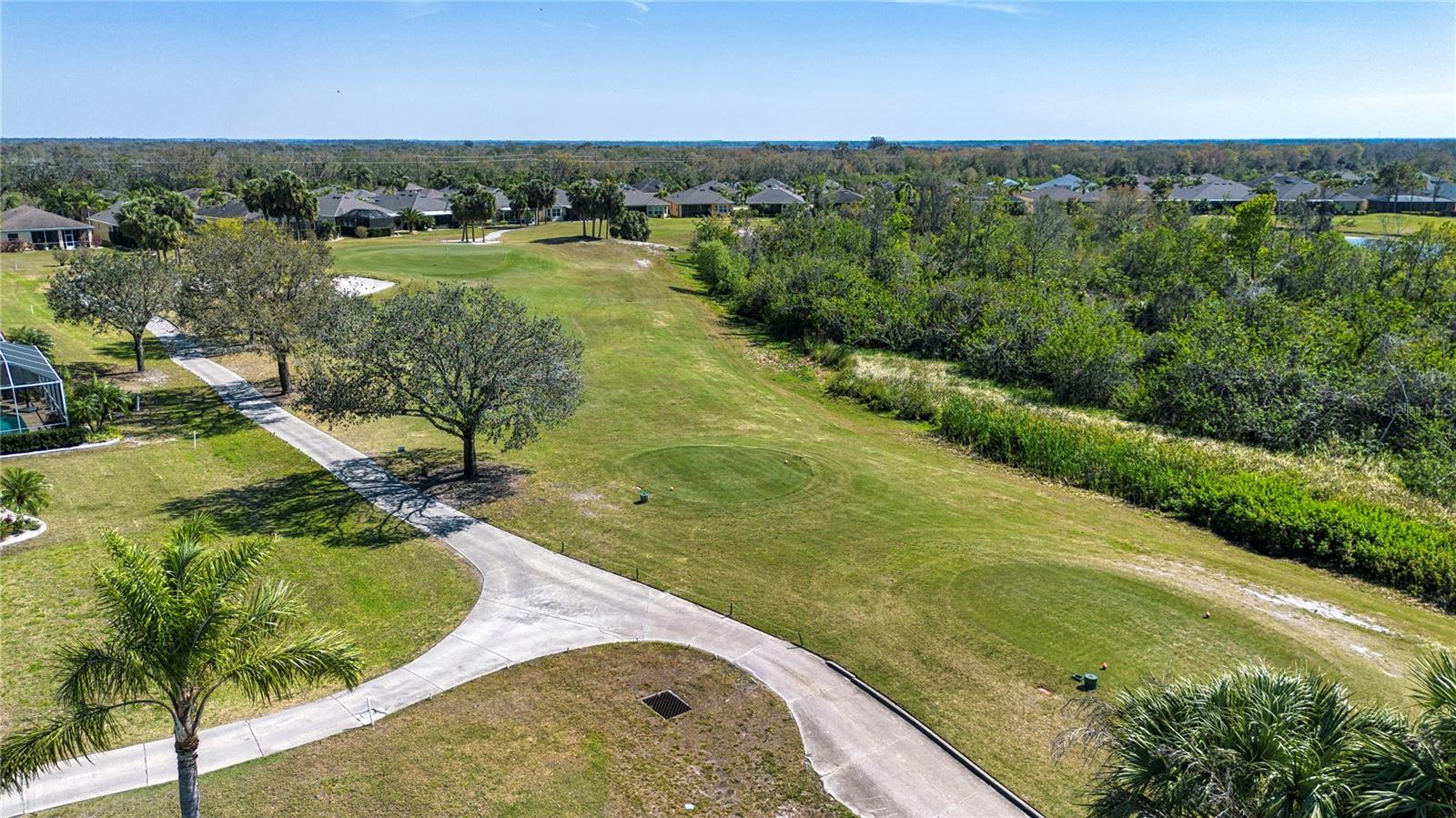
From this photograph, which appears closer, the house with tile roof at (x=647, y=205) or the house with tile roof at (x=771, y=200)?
the house with tile roof at (x=771, y=200)

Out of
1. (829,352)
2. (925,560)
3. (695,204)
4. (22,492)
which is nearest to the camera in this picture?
(22,492)

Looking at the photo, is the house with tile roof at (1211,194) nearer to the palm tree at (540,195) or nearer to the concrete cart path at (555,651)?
the palm tree at (540,195)

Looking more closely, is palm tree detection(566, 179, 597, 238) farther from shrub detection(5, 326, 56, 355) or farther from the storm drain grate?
the storm drain grate

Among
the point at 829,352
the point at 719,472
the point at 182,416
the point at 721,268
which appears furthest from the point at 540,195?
the point at 719,472

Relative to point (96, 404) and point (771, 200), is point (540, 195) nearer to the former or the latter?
point (771, 200)

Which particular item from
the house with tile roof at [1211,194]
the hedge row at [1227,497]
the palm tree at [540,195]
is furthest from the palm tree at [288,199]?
the house with tile roof at [1211,194]

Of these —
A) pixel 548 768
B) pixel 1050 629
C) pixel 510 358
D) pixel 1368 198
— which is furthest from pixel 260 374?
pixel 1368 198
